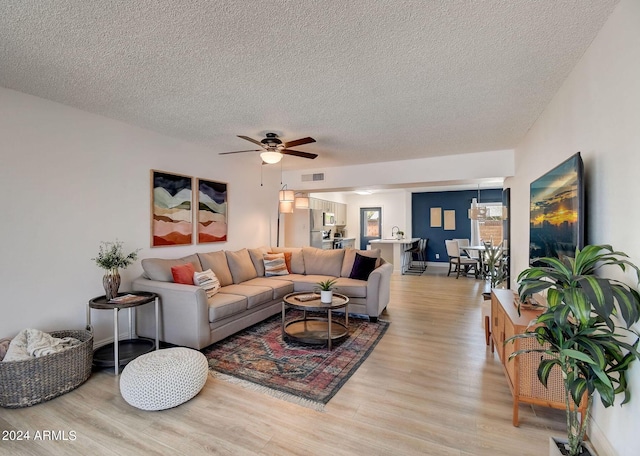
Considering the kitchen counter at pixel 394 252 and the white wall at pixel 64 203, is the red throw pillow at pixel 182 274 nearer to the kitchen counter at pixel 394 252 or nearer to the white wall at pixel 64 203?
the white wall at pixel 64 203

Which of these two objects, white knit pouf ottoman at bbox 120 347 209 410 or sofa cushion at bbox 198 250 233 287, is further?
sofa cushion at bbox 198 250 233 287

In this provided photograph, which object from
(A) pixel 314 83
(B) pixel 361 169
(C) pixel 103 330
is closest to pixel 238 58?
(A) pixel 314 83

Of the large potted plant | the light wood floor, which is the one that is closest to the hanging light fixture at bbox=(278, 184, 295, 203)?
the light wood floor

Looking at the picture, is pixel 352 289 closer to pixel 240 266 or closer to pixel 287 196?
pixel 240 266

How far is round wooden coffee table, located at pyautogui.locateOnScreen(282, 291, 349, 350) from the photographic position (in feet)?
10.9

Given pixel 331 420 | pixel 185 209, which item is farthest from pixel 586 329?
pixel 185 209

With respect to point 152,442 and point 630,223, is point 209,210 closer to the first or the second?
point 152,442

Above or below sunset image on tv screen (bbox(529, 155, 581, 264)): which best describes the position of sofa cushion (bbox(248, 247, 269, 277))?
below

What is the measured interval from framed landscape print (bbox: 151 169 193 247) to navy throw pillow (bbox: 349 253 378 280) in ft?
8.20

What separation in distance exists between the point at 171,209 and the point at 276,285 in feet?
5.88

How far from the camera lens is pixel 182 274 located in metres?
3.55

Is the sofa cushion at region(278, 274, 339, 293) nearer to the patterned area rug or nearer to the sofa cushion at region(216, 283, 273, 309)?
the sofa cushion at region(216, 283, 273, 309)

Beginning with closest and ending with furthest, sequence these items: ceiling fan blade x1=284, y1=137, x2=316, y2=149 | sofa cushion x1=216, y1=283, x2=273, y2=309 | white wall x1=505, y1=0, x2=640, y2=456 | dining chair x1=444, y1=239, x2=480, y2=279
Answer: white wall x1=505, y1=0, x2=640, y2=456 < ceiling fan blade x1=284, y1=137, x2=316, y2=149 < sofa cushion x1=216, y1=283, x2=273, y2=309 < dining chair x1=444, y1=239, x2=480, y2=279

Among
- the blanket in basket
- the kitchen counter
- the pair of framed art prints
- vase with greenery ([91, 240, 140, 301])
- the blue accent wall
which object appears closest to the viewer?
the blanket in basket
